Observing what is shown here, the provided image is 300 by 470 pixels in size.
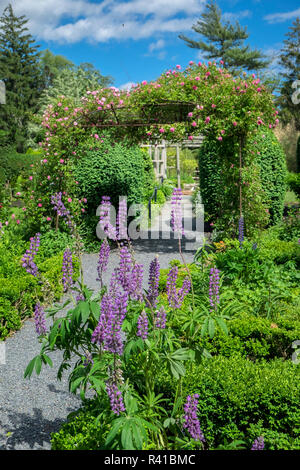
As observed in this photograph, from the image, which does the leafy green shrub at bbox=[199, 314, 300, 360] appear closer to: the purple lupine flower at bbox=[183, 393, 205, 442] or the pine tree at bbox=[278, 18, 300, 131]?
the purple lupine flower at bbox=[183, 393, 205, 442]

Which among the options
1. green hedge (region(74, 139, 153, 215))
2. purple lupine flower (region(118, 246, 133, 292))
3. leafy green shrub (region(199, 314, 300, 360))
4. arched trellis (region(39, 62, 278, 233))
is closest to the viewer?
purple lupine flower (region(118, 246, 133, 292))

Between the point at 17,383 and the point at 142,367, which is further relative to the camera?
the point at 17,383

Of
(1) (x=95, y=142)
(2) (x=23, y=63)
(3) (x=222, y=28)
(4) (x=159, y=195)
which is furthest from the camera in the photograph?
(2) (x=23, y=63)

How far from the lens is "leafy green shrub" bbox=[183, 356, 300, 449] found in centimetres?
277

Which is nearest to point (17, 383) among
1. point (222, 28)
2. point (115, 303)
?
point (115, 303)

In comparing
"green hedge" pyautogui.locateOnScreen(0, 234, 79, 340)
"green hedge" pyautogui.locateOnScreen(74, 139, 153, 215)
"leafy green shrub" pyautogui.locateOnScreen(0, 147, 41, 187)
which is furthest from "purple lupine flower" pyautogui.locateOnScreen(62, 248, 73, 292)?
"leafy green shrub" pyautogui.locateOnScreen(0, 147, 41, 187)

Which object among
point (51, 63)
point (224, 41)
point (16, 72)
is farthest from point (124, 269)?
point (51, 63)

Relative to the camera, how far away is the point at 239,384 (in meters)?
2.86

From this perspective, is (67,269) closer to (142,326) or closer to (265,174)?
(142,326)

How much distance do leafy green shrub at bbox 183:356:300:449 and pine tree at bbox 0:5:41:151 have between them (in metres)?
32.9

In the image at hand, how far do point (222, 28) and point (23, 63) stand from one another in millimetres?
18097

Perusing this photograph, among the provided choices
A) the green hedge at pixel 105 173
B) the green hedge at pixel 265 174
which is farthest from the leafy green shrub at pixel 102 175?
the green hedge at pixel 265 174

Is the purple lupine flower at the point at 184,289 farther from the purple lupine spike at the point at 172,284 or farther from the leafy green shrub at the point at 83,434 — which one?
the leafy green shrub at the point at 83,434

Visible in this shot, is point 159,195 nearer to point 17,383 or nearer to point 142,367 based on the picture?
point 17,383
